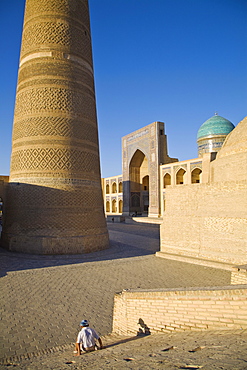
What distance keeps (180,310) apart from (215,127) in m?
24.0

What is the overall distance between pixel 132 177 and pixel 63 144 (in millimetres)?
16700

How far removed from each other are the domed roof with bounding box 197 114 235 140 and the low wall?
2320 centimetres

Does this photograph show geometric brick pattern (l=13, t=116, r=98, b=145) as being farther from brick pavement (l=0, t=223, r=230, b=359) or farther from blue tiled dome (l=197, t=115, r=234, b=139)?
blue tiled dome (l=197, t=115, r=234, b=139)

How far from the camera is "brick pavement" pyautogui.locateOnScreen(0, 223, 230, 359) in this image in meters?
3.32

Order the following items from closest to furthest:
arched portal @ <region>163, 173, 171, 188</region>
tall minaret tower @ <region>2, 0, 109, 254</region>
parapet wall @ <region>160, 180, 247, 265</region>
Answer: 1. parapet wall @ <region>160, 180, 247, 265</region>
2. tall minaret tower @ <region>2, 0, 109, 254</region>
3. arched portal @ <region>163, 173, 171, 188</region>

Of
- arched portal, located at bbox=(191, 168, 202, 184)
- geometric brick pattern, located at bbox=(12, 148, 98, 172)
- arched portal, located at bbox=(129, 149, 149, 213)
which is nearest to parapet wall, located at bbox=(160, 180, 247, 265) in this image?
geometric brick pattern, located at bbox=(12, 148, 98, 172)

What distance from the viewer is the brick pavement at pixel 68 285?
332cm

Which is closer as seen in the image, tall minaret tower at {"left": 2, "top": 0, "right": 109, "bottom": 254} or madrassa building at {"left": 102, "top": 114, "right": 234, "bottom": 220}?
tall minaret tower at {"left": 2, "top": 0, "right": 109, "bottom": 254}

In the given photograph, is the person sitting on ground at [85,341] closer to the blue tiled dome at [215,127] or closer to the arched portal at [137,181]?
the arched portal at [137,181]

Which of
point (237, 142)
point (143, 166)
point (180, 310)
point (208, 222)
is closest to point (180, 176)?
point (143, 166)

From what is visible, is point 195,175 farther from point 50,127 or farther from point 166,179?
point 50,127

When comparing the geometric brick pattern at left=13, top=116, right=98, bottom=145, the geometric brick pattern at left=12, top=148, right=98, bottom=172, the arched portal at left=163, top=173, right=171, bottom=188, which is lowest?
the geometric brick pattern at left=12, top=148, right=98, bottom=172

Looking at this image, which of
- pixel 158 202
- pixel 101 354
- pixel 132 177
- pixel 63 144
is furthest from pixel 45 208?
pixel 132 177

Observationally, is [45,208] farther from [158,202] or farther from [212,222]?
[158,202]
